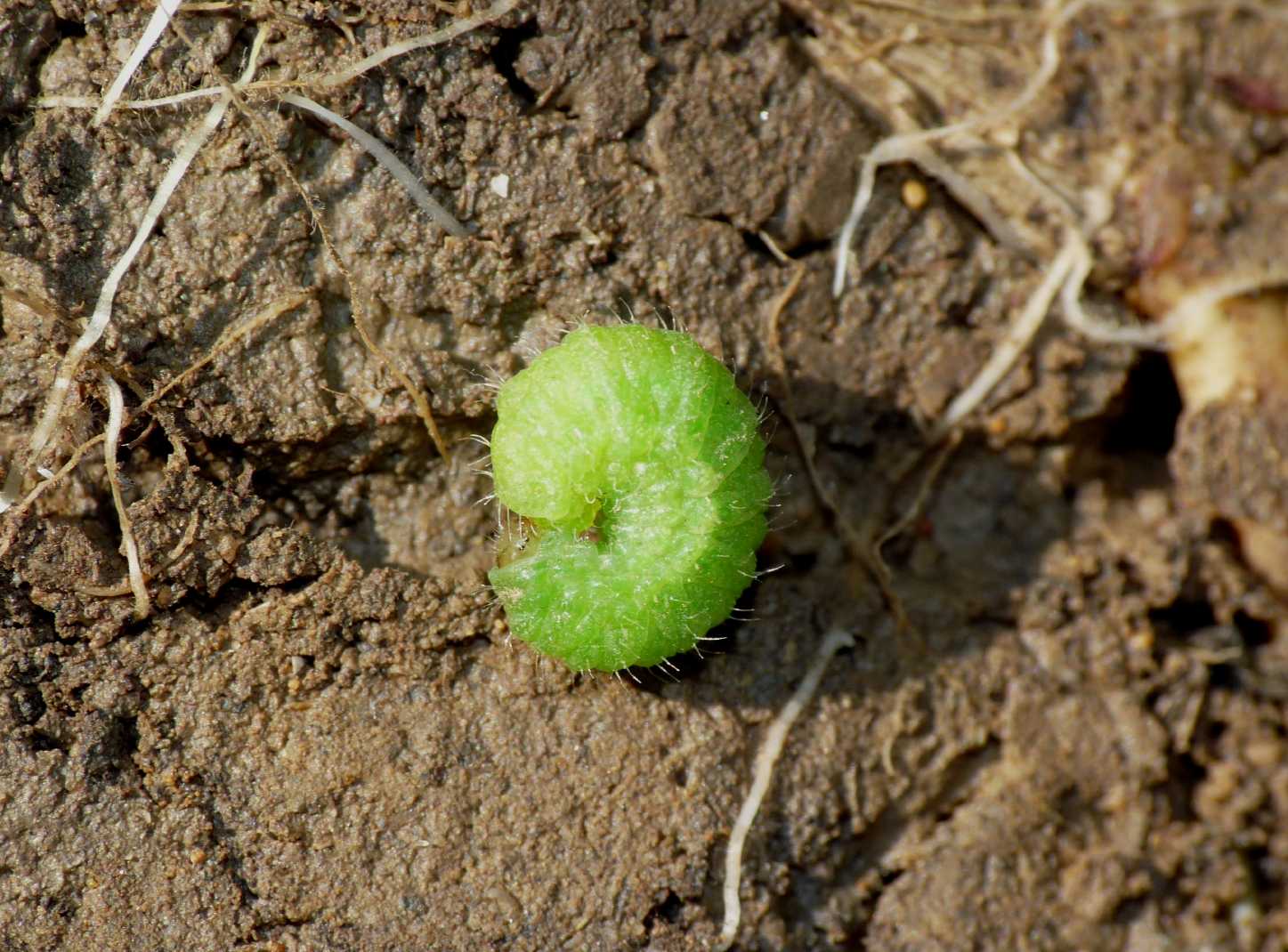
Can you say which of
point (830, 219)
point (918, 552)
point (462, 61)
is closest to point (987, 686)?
point (918, 552)

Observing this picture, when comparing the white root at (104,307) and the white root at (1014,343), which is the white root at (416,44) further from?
the white root at (1014,343)

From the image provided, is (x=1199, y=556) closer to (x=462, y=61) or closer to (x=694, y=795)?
(x=694, y=795)

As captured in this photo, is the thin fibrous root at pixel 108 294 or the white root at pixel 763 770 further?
the white root at pixel 763 770

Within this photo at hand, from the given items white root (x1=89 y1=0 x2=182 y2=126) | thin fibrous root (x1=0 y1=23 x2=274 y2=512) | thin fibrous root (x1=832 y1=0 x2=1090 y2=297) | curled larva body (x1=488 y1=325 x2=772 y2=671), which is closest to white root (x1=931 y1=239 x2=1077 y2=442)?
thin fibrous root (x1=832 y1=0 x2=1090 y2=297)

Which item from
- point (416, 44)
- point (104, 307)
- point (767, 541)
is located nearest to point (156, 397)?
point (104, 307)

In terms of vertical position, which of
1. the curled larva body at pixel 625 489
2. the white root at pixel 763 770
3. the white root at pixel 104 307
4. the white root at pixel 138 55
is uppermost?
the white root at pixel 138 55

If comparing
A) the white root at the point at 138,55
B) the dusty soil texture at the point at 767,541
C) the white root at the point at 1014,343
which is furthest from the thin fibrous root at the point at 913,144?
Answer: the white root at the point at 138,55

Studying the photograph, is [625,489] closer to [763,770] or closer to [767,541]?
[767,541]
